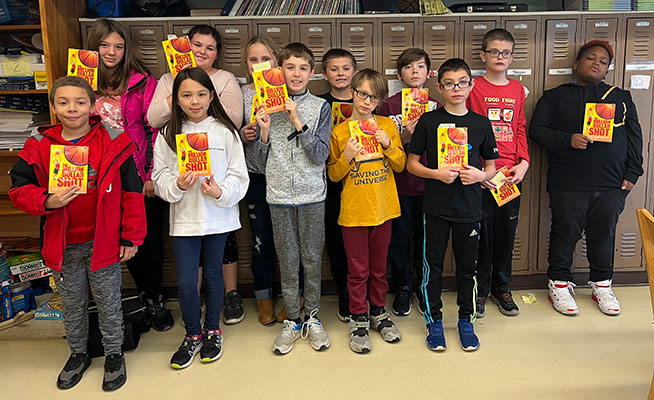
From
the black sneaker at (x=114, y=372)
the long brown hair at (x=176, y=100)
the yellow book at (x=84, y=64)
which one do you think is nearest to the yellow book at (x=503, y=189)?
the long brown hair at (x=176, y=100)

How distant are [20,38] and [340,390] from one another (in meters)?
3.11

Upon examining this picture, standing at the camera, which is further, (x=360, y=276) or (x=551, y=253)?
(x=551, y=253)

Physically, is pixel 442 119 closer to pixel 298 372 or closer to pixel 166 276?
pixel 298 372

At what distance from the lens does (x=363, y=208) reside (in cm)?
274

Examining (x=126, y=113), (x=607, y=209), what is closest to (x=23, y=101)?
(x=126, y=113)

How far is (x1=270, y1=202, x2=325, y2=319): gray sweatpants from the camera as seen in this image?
2754mm

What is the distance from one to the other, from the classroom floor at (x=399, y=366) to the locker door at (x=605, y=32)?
1656mm

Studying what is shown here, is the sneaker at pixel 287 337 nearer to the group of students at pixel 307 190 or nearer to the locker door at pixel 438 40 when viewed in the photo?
the group of students at pixel 307 190

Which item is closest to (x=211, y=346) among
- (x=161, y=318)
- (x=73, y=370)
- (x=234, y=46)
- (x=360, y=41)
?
(x=161, y=318)

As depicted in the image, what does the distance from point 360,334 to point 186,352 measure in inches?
36.5

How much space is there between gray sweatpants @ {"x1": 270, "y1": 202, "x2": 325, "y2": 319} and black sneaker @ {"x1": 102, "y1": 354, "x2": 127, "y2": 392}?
894mm

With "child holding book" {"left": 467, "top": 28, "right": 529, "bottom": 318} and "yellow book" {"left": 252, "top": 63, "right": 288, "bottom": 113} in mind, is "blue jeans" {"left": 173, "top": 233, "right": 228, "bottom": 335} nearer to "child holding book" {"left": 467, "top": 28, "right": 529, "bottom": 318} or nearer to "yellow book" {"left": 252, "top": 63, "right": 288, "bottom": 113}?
"yellow book" {"left": 252, "top": 63, "right": 288, "bottom": 113}

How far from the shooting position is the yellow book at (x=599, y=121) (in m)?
3.05

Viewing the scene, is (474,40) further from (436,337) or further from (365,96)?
(436,337)
